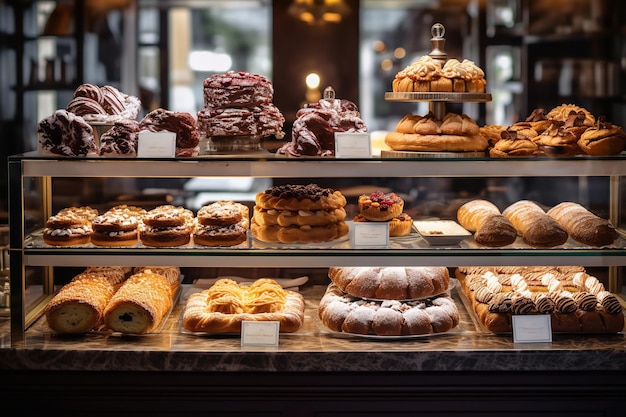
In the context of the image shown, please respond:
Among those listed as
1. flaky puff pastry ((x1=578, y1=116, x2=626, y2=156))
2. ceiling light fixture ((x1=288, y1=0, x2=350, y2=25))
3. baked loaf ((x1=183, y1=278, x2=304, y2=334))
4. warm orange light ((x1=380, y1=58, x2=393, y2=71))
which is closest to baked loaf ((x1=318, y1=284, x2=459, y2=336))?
baked loaf ((x1=183, y1=278, x2=304, y2=334))

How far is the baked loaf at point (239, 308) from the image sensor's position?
11.6 ft

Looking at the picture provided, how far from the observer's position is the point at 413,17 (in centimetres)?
566

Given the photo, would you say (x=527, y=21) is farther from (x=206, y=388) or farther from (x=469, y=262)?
(x=206, y=388)

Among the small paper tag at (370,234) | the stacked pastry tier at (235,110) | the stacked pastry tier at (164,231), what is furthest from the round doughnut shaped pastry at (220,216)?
the small paper tag at (370,234)

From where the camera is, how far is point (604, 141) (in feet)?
11.3

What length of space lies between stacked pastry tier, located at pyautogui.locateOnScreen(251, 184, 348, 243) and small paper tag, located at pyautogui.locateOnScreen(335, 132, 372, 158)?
13.9 inches

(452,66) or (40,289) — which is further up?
(452,66)

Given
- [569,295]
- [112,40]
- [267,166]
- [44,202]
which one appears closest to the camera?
[267,166]

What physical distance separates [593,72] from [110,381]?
14.0ft

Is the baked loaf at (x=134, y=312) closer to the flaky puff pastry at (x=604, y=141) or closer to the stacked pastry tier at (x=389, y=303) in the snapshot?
the stacked pastry tier at (x=389, y=303)

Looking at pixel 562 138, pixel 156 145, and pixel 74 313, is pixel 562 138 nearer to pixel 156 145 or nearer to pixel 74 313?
pixel 156 145

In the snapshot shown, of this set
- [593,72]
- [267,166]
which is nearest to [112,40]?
[267,166]

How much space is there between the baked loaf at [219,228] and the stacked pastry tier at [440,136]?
824 mm

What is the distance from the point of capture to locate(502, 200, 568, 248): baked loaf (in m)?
3.56
